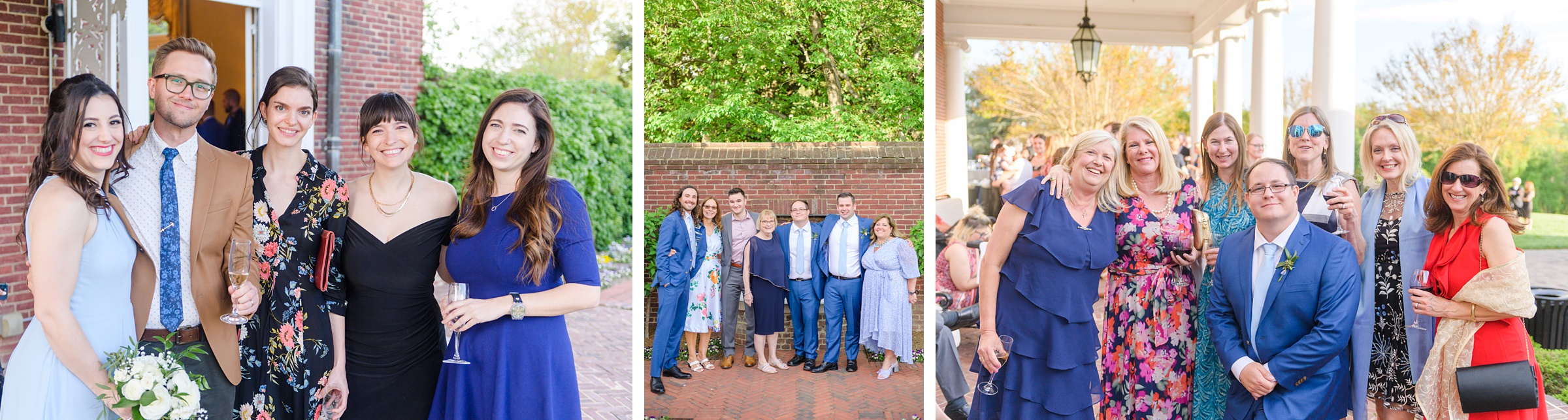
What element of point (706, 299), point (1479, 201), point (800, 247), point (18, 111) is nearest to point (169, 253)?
point (706, 299)

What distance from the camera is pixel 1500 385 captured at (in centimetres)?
305

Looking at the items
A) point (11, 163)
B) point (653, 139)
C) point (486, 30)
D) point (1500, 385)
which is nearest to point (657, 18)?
point (653, 139)

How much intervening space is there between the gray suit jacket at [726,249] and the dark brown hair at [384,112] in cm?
137

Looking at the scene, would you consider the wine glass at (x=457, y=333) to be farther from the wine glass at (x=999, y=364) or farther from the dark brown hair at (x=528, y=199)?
the wine glass at (x=999, y=364)

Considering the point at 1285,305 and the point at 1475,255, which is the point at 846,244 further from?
the point at 1475,255

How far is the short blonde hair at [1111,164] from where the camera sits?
3301 millimetres

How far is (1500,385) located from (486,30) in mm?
16140

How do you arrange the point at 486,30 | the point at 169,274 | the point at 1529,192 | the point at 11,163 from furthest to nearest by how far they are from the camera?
the point at 486,30
the point at 1529,192
the point at 11,163
the point at 169,274

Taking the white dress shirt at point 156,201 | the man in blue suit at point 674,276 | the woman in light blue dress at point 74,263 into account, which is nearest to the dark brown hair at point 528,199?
the white dress shirt at point 156,201

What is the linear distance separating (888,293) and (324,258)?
2.18 m

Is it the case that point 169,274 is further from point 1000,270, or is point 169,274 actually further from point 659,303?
point 1000,270

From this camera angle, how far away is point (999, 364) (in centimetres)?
341

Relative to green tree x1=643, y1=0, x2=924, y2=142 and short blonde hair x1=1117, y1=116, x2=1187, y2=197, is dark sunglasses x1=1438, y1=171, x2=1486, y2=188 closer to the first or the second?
short blonde hair x1=1117, y1=116, x2=1187, y2=197

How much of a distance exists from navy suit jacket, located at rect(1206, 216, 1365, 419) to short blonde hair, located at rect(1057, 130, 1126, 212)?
17.7 inches
